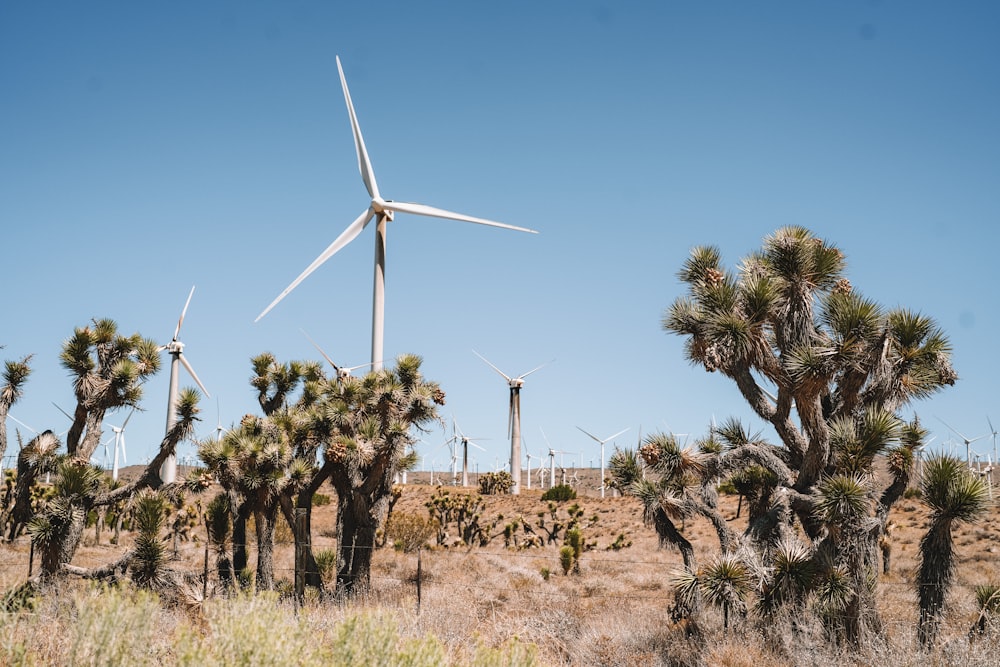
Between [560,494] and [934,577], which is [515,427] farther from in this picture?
[934,577]

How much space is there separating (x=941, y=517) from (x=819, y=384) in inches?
99.4

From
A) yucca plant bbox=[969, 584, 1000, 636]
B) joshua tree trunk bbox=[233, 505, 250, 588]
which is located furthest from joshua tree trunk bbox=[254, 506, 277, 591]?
yucca plant bbox=[969, 584, 1000, 636]

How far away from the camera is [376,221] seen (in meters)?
32.7

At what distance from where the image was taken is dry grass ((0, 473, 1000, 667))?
11328 millimetres

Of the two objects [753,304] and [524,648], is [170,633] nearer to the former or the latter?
[524,648]

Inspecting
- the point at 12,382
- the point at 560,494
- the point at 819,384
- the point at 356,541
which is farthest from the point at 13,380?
the point at 560,494

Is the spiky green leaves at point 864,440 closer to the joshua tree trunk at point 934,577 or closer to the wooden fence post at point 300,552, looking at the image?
the joshua tree trunk at point 934,577

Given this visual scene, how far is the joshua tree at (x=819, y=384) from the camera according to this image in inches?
489

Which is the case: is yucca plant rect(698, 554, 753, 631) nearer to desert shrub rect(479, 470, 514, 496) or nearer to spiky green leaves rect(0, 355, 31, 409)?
spiky green leaves rect(0, 355, 31, 409)

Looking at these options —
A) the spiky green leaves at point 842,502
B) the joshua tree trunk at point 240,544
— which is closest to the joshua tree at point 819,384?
the spiky green leaves at point 842,502

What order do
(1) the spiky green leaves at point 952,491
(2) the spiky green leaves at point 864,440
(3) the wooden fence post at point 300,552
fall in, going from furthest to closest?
(3) the wooden fence post at point 300,552 → (2) the spiky green leaves at point 864,440 → (1) the spiky green leaves at point 952,491

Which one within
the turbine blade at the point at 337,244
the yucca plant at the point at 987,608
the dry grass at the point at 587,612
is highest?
the turbine blade at the point at 337,244

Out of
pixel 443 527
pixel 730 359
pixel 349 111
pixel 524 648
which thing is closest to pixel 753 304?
pixel 730 359

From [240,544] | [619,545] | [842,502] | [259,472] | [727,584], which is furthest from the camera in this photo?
[619,545]
